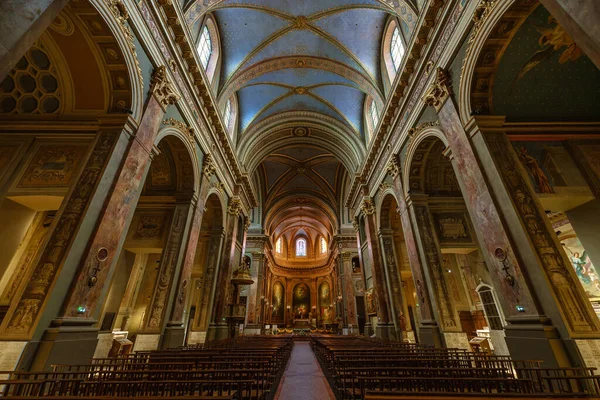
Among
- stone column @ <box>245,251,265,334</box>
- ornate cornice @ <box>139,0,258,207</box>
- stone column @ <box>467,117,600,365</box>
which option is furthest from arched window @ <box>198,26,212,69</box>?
stone column @ <box>245,251,265,334</box>

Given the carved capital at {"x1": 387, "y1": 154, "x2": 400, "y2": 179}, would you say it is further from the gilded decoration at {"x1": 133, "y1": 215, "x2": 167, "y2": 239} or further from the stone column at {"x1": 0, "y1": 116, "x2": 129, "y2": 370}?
the gilded decoration at {"x1": 133, "y1": 215, "x2": 167, "y2": 239}

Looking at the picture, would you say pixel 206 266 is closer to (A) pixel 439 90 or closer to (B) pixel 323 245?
(A) pixel 439 90

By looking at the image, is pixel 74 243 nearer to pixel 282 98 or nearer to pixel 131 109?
pixel 131 109

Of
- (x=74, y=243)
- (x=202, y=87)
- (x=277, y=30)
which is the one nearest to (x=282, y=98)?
(x=277, y=30)

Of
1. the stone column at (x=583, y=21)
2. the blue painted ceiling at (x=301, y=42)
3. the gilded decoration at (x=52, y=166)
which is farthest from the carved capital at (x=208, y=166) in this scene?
the stone column at (x=583, y=21)

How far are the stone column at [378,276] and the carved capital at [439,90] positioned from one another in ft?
24.0

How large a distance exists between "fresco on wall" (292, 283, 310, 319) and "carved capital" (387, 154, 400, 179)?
1140 inches

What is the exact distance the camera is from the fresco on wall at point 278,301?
33969mm

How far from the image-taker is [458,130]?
629cm

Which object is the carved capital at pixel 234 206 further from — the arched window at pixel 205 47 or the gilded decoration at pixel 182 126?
the arched window at pixel 205 47

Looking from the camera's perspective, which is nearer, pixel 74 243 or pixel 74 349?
pixel 74 349

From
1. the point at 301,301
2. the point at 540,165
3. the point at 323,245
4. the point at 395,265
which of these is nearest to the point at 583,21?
the point at 540,165

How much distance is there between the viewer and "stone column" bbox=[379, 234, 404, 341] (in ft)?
36.9

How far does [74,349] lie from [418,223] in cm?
922
